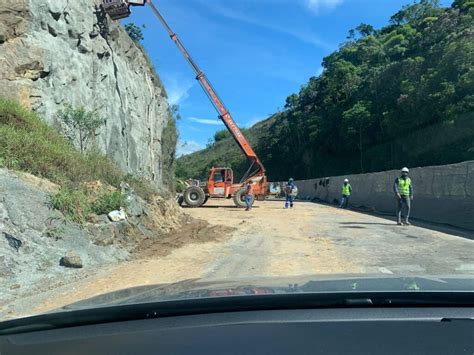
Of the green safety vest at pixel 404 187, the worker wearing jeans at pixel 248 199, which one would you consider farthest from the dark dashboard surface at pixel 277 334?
the worker wearing jeans at pixel 248 199

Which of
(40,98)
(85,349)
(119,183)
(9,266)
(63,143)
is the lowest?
(9,266)

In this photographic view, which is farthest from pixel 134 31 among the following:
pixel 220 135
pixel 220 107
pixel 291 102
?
pixel 220 135

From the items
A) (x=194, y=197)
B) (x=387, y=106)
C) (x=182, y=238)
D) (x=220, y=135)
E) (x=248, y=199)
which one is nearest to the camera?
(x=182, y=238)

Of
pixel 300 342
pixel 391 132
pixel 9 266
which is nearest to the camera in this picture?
pixel 300 342

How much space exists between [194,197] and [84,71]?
11651mm

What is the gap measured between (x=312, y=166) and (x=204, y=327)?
72.0m

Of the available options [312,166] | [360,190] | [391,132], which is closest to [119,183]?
[360,190]

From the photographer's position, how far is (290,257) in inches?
427

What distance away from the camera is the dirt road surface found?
868 centimetres

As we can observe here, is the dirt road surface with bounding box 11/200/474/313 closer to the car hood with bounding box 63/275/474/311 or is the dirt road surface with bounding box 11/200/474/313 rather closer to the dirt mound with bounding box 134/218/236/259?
the dirt mound with bounding box 134/218/236/259

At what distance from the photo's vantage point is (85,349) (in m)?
2.23

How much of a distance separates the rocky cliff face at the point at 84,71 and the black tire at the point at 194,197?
98.0 inches

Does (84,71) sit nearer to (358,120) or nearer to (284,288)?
(284,288)

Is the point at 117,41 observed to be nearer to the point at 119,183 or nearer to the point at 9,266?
the point at 119,183
